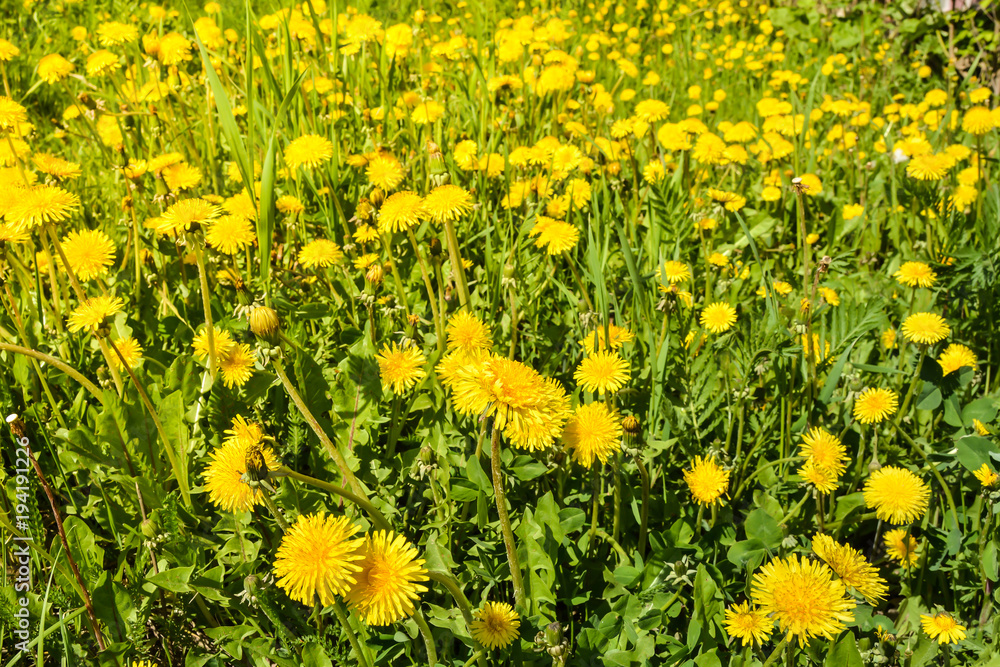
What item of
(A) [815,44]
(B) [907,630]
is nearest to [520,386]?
(B) [907,630]

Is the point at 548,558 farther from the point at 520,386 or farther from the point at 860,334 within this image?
the point at 860,334

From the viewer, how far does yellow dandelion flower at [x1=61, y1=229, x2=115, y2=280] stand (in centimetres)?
154

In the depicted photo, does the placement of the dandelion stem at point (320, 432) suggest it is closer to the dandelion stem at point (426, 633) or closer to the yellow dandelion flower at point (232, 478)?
the yellow dandelion flower at point (232, 478)

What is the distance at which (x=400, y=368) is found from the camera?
136cm

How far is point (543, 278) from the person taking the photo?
202 centimetres

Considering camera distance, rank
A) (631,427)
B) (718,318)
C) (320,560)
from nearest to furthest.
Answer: (320,560), (631,427), (718,318)

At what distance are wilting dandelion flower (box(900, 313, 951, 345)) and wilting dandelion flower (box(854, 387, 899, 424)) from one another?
15 centimetres

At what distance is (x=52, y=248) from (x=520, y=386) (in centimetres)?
142

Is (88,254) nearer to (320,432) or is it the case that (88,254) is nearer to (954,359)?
(320,432)

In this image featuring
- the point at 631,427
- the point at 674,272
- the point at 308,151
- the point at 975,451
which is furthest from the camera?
the point at 308,151

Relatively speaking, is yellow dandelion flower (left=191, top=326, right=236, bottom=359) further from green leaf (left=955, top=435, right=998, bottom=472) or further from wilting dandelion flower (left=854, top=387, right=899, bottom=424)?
green leaf (left=955, top=435, right=998, bottom=472)

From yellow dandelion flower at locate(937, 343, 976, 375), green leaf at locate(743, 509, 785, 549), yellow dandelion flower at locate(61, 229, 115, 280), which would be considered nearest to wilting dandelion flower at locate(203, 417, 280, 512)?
yellow dandelion flower at locate(61, 229, 115, 280)

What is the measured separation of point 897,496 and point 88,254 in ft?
5.54

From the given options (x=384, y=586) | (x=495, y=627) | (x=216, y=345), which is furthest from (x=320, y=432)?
(x=216, y=345)
